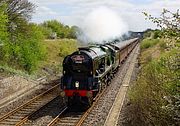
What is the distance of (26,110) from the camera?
64.0ft

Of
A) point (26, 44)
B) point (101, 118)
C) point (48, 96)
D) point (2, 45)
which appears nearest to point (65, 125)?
point (101, 118)

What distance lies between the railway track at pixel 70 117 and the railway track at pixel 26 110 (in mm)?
1448

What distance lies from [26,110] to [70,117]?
9.35 ft

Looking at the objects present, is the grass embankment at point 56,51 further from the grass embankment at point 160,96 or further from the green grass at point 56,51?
the grass embankment at point 160,96

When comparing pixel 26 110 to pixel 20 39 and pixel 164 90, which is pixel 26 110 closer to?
pixel 164 90

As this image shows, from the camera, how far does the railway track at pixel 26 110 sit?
666 inches

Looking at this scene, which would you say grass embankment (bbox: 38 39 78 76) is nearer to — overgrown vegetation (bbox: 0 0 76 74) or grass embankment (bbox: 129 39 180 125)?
overgrown vegetation (bbox: 0 0 76 74)

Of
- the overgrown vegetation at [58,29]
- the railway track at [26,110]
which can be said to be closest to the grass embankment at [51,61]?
the railway track at [26,110]

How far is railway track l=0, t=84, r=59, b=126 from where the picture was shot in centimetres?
1692

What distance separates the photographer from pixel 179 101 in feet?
28.2

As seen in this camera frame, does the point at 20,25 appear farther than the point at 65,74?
Yes

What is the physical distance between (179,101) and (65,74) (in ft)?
39.3

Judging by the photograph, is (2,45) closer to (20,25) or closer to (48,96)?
(20,25)

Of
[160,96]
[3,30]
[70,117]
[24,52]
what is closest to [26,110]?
[70,117]
